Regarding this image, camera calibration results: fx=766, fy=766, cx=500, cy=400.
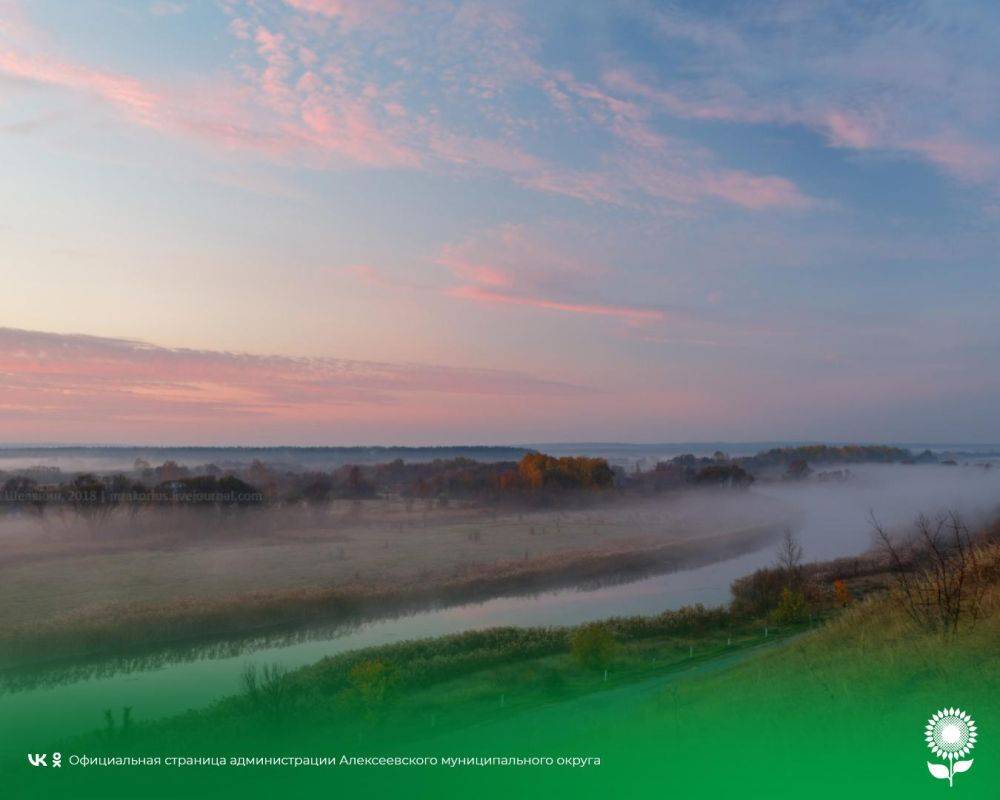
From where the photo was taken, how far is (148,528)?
58.2m

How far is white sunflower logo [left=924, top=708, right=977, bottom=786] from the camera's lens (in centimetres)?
934

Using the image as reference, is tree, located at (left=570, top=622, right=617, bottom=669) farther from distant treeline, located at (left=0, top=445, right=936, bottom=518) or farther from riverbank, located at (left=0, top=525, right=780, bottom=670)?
distant treeline, located at (left=0, top=445, right=936, bottom=518)

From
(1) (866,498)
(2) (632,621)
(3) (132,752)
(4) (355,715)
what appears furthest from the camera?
(1) (866,498)

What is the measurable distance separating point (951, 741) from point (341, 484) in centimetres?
8581

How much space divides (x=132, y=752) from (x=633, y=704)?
10.8 m

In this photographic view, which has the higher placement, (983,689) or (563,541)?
(983,689)

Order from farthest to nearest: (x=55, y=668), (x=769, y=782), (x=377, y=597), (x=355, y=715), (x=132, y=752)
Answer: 1. (x=377, y=597)
2. (x=55, y=668)
3. (x=355, y=715)
4. (x=132, y=752)
5. (x=769, y=782)

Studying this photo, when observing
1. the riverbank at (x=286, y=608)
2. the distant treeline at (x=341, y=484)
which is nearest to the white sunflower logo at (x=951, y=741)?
the riverbank at (x=286, y=608)

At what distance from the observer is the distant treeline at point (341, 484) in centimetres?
6269

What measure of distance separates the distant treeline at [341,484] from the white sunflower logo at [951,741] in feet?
202

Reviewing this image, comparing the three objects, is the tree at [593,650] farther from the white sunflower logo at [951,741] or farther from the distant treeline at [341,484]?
the distant treeline at [341,484]

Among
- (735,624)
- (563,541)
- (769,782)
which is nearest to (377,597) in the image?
(735,624)

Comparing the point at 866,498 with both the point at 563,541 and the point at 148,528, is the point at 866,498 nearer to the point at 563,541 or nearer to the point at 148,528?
the point at 563,541
